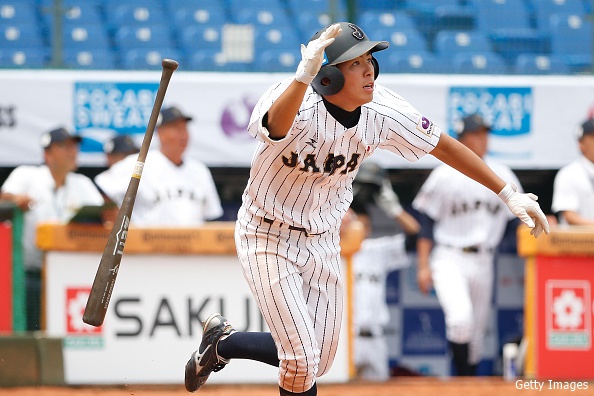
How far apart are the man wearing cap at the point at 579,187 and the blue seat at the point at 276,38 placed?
237cm

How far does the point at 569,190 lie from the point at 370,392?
2061 mm

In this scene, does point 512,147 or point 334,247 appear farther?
point 512,147

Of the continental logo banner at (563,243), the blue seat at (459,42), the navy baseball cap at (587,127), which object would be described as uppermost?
the blue seat at (459,42)

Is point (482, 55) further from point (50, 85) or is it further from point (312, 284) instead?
point (312, 284)

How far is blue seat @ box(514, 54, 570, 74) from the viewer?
26.3 ft

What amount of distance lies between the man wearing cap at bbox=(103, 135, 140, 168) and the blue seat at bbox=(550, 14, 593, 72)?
11.6ft

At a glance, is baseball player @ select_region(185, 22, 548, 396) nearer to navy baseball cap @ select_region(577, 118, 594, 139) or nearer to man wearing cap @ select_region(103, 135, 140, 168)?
man wearing cap @ select_region(103, 135, 140, 168)

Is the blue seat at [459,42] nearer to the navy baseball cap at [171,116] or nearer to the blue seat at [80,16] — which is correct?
the navy baseball cap at [171,116]

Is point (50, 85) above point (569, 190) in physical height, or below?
above

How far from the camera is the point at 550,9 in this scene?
8844 millimetres

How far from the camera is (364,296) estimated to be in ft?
24.2

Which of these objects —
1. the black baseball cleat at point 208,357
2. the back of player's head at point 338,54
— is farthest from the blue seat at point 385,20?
the back of player's head at point 338,54

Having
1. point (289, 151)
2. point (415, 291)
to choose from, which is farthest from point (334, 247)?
point (415, 291)

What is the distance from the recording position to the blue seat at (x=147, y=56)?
8.15 metres
